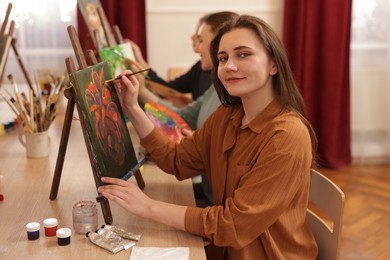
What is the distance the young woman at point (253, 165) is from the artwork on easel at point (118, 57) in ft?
2.15

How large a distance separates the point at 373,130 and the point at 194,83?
1748mm

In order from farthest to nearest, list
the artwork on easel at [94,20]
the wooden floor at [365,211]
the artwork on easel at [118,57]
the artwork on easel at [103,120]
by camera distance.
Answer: the wooden floor at [365,211] → the artwork on easel at [94,20] → the artwork on easel at [118,57] → the artwork on easel at [103,120]

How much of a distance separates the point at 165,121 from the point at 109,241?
33.2 inches

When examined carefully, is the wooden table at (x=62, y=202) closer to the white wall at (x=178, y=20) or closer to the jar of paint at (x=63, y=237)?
the jar of paint at (x=63, y=237)

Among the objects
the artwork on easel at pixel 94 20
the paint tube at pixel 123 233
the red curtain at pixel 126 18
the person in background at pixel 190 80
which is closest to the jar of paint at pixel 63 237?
the paint tube at pixel 123 233

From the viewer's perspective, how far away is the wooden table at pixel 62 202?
1.25m

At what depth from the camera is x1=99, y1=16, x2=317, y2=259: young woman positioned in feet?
4.25

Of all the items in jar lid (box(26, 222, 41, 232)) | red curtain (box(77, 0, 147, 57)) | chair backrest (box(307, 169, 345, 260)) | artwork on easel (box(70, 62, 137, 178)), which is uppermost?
red curtain (box(77, 0, 147, 57))

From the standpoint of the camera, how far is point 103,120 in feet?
4.82

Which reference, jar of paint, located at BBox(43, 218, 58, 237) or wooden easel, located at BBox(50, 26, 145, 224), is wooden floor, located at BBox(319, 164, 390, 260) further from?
jar of paint, located at BBox(43, 218, 58, 237)

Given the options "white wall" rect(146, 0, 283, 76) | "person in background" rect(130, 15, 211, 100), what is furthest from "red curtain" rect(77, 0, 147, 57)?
"person in background" rect(130, 15, 211, 100)

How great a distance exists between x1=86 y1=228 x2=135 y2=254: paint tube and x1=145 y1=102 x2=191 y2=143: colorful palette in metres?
0.72

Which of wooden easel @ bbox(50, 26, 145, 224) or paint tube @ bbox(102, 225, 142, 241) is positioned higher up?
wooden easel @ bbox(50, 26, 145, 224)

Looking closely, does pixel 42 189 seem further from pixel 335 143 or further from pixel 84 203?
pixel 335 143
